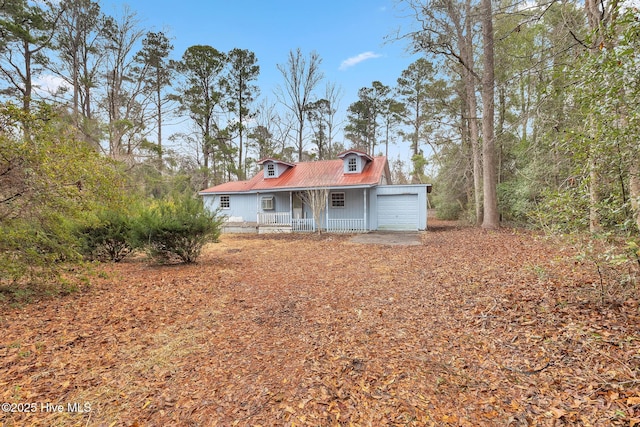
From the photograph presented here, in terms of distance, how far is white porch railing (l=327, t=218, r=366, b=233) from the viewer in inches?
588

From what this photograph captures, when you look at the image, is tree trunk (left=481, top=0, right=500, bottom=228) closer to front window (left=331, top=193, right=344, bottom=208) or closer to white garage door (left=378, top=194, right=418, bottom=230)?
white garage door (left=378, top=194, right=418, bottom=230)

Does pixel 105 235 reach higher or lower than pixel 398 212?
lower

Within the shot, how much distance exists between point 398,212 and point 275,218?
23.2 feet

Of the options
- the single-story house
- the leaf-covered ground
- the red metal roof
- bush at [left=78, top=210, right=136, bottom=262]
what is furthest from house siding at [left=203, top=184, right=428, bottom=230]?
the leaf-covered ground

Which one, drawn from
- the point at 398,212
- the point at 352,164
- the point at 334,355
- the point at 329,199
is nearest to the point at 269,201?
the point at 329,199

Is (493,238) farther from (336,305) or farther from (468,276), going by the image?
(336,305)

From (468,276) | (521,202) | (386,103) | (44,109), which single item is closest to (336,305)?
(468,276)

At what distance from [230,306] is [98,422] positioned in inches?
99.9

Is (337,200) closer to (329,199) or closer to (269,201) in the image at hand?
(329,199)

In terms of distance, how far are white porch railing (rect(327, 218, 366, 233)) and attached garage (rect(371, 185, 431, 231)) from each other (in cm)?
83

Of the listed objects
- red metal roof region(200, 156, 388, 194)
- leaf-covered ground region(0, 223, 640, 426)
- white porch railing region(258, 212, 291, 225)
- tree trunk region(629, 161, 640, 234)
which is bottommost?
leaf-covered ground region(0, 223, 640, 426)

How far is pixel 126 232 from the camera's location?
7836 millimetres

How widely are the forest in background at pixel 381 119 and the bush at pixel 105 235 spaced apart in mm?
884

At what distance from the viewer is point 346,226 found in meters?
15.2
